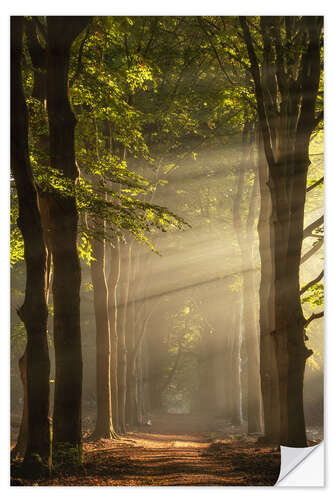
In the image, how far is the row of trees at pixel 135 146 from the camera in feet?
22.0

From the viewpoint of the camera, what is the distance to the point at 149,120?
11789 millimetres

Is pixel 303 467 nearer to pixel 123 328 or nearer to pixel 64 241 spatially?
pixel 64 241

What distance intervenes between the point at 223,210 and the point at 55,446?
787 centimetres

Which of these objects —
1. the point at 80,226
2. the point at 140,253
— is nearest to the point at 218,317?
the point at 140,253

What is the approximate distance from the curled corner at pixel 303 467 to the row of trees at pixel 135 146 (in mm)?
225

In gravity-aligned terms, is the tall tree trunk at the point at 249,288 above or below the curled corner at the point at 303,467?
above

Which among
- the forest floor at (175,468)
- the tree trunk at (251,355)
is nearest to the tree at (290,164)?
the forest floor at (175,468)

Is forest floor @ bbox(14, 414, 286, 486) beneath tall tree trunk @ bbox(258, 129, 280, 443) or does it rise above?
beneath

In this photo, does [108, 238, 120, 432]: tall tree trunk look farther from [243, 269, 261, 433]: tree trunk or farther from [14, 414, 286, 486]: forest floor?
[14, 414, 286, 486]: forest floor

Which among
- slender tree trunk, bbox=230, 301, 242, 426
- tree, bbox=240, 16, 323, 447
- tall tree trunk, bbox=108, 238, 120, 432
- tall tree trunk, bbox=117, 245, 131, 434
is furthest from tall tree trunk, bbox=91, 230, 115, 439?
slender tree trunk, bbox=230, 301, 242, 426

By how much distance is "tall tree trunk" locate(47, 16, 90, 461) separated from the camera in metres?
7.25

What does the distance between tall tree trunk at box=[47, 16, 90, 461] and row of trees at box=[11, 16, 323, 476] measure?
0.05 feet

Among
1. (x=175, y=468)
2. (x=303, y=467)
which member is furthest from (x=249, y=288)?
(x=175, y=468)

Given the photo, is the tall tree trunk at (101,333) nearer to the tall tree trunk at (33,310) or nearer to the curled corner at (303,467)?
the tall tree trunk at (33,310)
